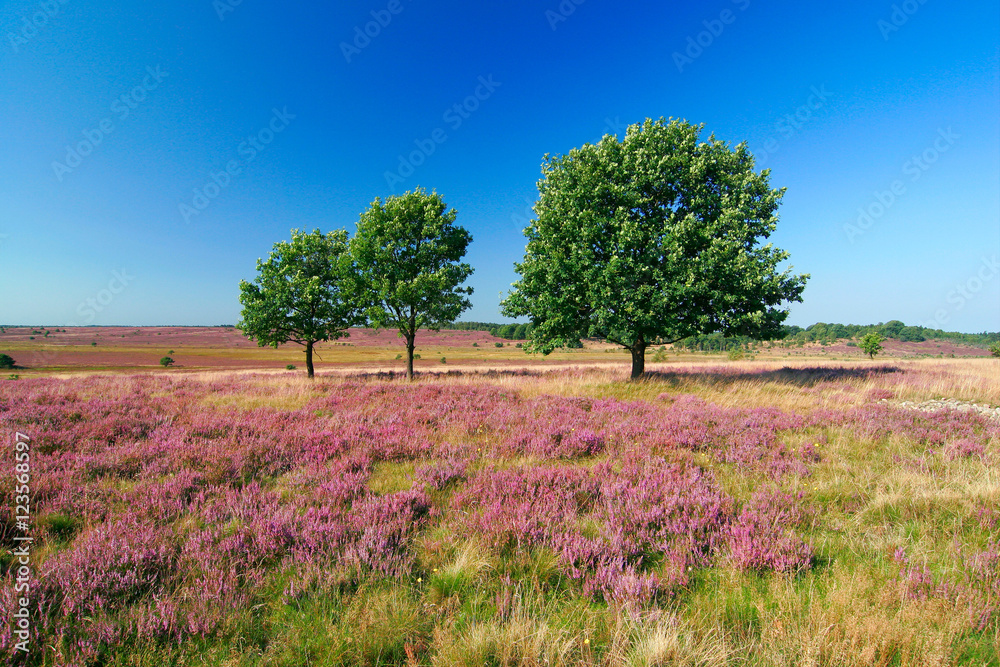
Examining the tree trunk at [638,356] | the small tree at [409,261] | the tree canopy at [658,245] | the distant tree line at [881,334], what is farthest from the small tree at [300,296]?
the distant tree line at [881,334]

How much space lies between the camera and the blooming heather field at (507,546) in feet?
8.07

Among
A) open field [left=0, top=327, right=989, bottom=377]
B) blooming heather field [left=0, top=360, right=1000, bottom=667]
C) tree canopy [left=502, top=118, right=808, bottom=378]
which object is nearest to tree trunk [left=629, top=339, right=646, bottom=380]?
tree canopy [left=502, top=118, right=808, bottom=378]

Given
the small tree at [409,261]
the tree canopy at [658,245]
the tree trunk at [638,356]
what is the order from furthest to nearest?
the small tree at [409,261] → the tree trunk at [638,356] → the tree canopy at [658,245]

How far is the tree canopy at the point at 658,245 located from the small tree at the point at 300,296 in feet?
47.0

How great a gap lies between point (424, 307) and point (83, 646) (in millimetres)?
20595

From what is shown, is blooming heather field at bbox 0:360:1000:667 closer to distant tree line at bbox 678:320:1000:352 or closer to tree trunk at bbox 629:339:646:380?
tree trunk at bbox 629:339:646:380

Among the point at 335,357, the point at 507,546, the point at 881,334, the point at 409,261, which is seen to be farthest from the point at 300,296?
the point at 881,334

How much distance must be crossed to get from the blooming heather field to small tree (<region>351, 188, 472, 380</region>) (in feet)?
47.5

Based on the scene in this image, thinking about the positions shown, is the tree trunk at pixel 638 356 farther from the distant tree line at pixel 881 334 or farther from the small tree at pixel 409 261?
the distant tree line at pixel 881 334

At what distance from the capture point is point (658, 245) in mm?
14727

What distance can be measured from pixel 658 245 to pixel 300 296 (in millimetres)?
22658

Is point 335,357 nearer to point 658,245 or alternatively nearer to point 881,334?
point 658,245

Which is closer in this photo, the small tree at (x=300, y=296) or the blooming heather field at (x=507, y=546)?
the blooming heather field at (x=507, y=546)

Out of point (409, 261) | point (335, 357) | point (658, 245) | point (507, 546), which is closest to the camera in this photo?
point (507, 546)
